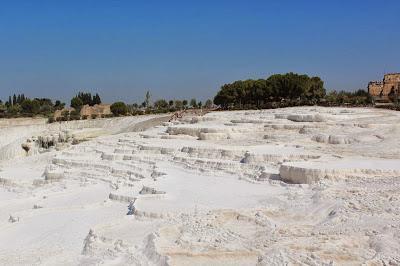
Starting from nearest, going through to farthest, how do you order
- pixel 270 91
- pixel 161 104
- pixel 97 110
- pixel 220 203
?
pixel 220 203 < pixel 270 91 < pixel 97 110 < pixel 161 104

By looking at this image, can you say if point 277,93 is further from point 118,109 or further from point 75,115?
point 75,115

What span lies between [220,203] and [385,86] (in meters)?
32.1

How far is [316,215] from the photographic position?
808cm

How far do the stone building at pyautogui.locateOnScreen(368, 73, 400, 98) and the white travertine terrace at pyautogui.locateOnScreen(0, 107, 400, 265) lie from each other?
20.2 meters

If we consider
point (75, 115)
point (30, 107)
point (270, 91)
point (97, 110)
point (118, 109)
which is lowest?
point (75, 115)

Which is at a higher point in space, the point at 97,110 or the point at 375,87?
the point at 375,87

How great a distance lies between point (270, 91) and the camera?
38.5 metres

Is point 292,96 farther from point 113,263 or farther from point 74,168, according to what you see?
point 113,263

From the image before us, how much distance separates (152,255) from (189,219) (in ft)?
5.03

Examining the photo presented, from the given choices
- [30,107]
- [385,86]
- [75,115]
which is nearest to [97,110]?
[75,115]

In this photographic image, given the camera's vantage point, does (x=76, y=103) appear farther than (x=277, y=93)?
Yes

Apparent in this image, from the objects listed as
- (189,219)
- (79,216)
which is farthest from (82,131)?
(189,219)

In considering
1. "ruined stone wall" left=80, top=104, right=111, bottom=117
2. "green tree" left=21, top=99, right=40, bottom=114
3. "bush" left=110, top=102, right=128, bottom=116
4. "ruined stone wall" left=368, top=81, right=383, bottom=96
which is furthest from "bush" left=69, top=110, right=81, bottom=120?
"ruined stone wall" left=368, top=81, right=383, bottom=96

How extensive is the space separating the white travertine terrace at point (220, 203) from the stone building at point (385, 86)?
20.2 meters
